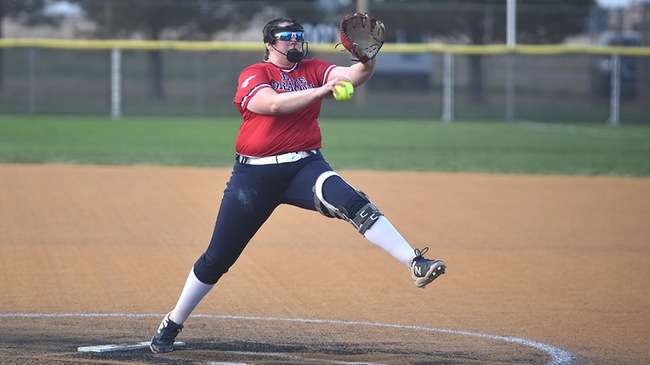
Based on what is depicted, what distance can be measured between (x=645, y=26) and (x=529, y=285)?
2954 cm

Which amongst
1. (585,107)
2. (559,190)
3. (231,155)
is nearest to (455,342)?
(559,190)

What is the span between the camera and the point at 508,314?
7.86 meters

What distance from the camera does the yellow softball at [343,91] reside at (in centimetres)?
571

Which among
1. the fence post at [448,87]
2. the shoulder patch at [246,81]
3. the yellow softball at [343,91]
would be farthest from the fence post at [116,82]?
the yellow softball at [343,91]

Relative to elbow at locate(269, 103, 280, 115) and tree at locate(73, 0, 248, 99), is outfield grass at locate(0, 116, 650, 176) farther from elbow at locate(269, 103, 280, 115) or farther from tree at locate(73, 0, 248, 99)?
elbow at locate(269, 103, 280, 115)

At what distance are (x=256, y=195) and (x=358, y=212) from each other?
1.92 feet

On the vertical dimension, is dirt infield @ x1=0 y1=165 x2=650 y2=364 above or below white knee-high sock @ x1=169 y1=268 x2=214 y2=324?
below

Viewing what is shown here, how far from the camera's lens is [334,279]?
30.0 feet

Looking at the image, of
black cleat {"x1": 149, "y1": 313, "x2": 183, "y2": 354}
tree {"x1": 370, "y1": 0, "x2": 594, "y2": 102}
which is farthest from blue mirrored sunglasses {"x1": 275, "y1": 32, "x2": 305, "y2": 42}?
tree {"x1": 370, "y1": 0, "x2": 594, "y2": 102}

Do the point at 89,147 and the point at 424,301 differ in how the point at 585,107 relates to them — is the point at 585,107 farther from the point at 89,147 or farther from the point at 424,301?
the point at 424,301

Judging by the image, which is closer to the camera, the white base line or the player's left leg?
the player's left leg

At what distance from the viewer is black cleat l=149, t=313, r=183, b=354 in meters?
6.50

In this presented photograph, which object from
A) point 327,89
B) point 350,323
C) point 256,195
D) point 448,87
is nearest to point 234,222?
point 256,195

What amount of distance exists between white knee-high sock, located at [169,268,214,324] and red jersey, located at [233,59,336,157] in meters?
0.77
